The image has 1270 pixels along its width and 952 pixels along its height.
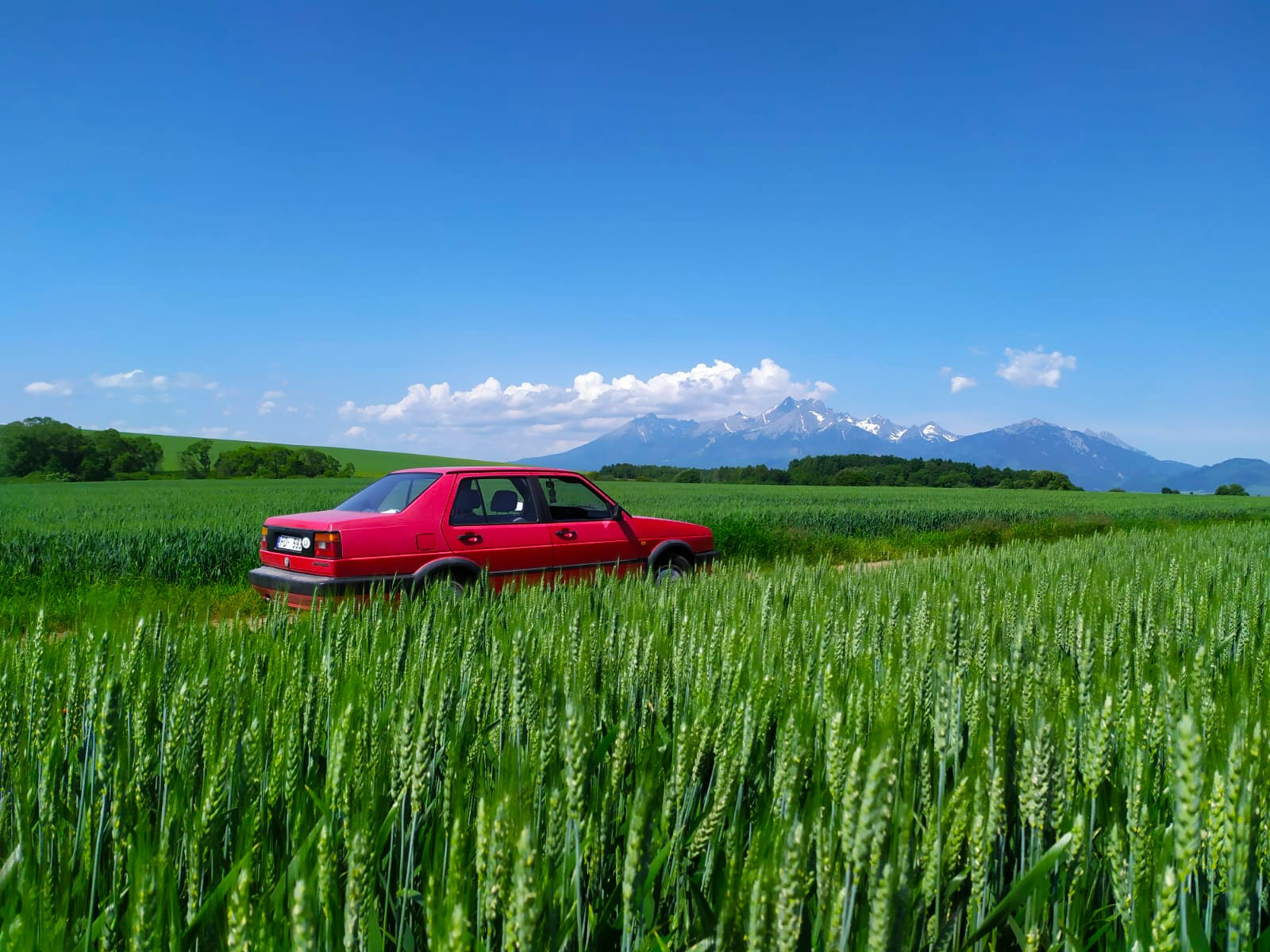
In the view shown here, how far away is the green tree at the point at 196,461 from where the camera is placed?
74.3 metres

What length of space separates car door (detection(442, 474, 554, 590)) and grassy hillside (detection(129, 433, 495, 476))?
70.6 m

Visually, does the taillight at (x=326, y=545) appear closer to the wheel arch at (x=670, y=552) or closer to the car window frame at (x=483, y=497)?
the car window frame at (x=483, y=497)

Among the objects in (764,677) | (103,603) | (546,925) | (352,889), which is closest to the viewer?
(352,889)

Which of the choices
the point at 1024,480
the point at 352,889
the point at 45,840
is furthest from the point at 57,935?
the point at 1024,480

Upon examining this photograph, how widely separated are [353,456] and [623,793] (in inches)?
3938

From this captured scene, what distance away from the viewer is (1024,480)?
267ft

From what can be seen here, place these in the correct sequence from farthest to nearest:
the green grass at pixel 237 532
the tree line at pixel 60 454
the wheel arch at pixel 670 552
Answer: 1. the tree line at pixel 60 454
2. the green grass at pixel 237 532
3. the wheel arch at pixel 670 552

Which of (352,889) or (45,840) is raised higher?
(352,889)

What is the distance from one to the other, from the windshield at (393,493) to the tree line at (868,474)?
212 ft

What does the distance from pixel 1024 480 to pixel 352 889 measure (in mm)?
90698

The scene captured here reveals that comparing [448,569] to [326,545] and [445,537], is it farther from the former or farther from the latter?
[326,545]

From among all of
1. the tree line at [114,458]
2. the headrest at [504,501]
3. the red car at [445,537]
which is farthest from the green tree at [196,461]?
the headrest at [504,501]

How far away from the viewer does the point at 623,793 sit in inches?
66.2

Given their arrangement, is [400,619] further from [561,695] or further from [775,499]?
[775,499]
